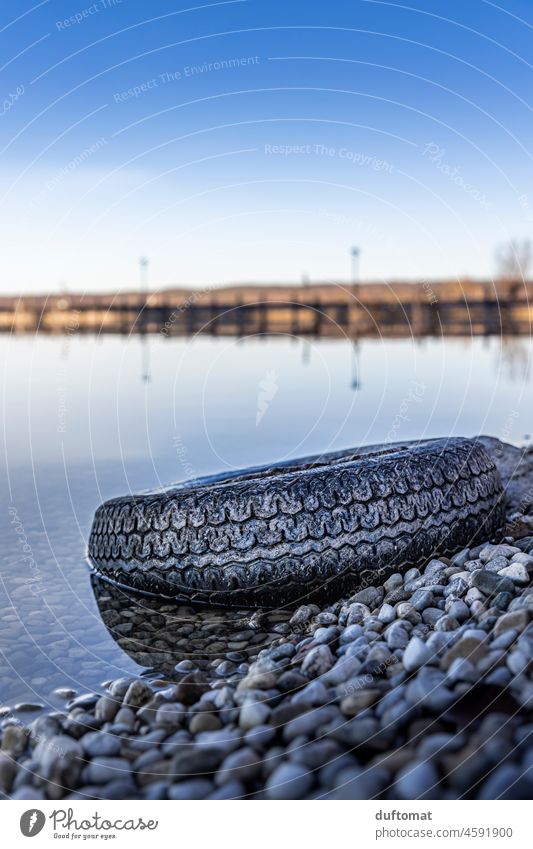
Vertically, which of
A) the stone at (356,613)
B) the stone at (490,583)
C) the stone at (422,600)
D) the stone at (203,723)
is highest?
the stone at (490,583)

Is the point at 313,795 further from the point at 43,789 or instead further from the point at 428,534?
the point at 428,534

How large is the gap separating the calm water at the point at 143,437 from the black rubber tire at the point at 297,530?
193mm

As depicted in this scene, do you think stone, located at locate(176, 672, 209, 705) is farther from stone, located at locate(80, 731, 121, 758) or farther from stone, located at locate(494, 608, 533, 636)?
stone, located at locate(494, 608, 533, 636)

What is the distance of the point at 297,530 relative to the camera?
3766mm

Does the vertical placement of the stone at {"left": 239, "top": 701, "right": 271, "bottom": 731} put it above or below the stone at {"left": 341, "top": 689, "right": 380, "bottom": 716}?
below

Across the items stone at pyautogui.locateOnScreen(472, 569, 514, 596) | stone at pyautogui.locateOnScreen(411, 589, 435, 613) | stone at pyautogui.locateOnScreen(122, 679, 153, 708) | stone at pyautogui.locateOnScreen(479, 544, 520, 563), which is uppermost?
stone at pyautogui.locateOnScreen(472, 569, 514, 596)

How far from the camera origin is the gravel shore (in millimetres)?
2143

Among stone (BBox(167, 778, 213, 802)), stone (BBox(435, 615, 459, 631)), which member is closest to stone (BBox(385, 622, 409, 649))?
stone (BBox(435, 615, 459, 631))

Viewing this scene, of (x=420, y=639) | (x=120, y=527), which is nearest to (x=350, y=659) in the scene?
(x=420, y=639)

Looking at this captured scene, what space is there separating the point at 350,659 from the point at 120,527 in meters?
1.77

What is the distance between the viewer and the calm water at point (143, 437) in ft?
11.9

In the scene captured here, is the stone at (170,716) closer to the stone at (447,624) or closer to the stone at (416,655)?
the stone at (416,655)

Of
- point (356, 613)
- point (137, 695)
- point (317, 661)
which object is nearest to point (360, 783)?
point (317, 661)

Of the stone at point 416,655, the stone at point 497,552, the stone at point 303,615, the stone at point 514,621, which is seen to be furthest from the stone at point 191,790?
the stone at point 497,552
